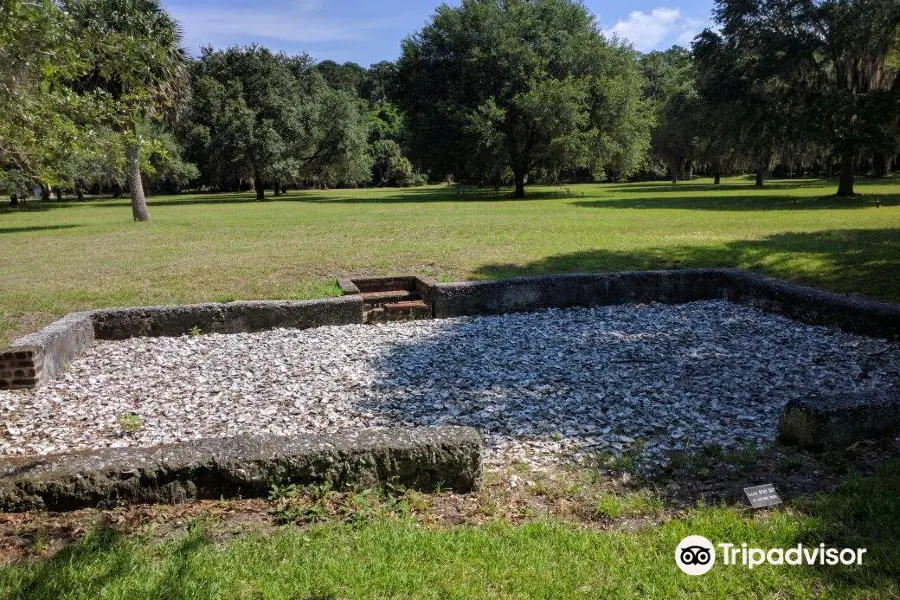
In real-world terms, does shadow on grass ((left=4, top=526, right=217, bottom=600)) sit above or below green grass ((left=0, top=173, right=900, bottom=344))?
below

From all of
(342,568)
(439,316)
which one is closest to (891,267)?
(439,316)

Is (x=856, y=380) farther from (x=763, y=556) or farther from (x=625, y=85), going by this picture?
(x=625, y=85)

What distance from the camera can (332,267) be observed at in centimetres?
1041

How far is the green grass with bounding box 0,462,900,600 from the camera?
2400mm

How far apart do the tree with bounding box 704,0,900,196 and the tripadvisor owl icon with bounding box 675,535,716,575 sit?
22442 mm

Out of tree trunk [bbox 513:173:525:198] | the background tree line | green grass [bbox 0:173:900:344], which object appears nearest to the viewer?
the background tree line

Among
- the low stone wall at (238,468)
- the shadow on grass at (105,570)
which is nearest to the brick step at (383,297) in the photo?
the low stone wall at (238,468)

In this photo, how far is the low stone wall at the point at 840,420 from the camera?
12.1 feet

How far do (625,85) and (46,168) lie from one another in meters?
31.8

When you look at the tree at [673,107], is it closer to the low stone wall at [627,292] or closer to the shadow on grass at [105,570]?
the low stone wall at [627,292]

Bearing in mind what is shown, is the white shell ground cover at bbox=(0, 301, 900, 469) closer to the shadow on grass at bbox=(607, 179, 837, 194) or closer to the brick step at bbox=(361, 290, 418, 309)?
the brick step at bbox=(361, 290, 418, 309)

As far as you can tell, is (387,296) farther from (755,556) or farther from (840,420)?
(755,556)

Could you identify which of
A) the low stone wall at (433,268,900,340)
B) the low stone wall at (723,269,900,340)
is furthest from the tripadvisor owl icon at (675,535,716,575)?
the low stone wall at (433,268,900,340)

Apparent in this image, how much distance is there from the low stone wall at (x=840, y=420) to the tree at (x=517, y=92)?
27.2 metres
